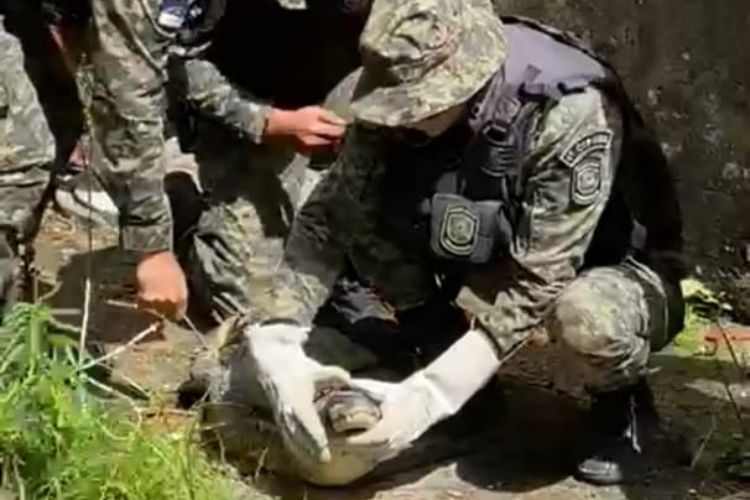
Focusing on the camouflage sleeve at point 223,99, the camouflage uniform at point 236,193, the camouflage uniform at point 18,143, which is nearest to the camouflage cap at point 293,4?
the camouflage uniform at point 236,193

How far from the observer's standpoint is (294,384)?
4.14m

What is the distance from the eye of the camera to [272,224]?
213 inches

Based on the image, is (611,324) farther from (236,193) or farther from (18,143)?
(236,193)

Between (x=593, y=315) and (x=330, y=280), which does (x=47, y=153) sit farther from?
(x=593, y=315)

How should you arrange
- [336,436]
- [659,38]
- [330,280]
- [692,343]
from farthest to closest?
[659,38] < [692,343] < [330,280] < [336,436]

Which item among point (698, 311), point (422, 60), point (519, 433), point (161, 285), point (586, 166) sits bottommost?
point (698, 311)

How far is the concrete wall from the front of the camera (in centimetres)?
565

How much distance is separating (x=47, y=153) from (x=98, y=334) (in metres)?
0.92

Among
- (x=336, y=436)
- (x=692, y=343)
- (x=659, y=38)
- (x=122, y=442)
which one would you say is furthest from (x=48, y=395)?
(x=659, y=38)

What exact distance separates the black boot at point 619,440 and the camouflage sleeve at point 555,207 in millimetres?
357

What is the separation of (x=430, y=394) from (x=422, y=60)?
0.70 m

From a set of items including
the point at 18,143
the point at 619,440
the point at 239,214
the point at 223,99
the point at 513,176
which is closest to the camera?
the point at 513,176

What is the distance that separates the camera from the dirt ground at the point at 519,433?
14.2 ft

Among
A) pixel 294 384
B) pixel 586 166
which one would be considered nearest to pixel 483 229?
pixel 586 166
